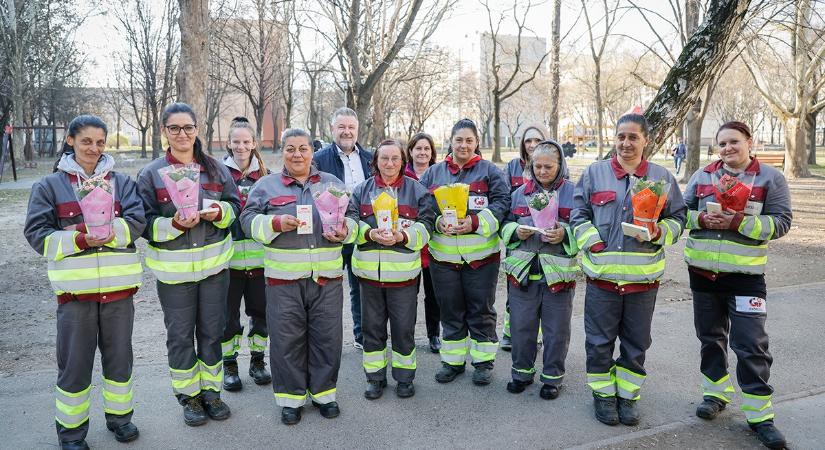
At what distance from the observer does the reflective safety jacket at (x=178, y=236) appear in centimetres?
379

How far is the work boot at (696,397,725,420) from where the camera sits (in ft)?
13.1

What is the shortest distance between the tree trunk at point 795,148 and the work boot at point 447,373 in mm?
→ 22297

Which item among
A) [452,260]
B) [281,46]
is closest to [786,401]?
[452,260]

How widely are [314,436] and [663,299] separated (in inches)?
196

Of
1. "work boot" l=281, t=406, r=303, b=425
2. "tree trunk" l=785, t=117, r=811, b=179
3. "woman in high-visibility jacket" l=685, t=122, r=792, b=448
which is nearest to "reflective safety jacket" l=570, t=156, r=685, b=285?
"woman in high-visibility jacket" l=685, t=122, r=792, b=448

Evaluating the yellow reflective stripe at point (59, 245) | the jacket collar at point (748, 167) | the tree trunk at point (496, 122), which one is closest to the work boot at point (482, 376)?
the jacket collar at point (748, 167)

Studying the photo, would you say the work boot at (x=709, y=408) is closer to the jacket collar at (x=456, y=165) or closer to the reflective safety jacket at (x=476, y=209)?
the reflective safety jacket at (x=476, y=209)

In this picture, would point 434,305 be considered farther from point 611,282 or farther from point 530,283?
point 611,282

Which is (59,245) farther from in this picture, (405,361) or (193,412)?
(405,361)

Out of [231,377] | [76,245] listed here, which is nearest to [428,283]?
[231,377]

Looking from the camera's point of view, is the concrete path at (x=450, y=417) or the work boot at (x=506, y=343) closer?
the concrete path at (x=450, y=417)

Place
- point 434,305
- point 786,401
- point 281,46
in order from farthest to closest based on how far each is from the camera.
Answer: point 281,46 → point 434,305 → point 786,401

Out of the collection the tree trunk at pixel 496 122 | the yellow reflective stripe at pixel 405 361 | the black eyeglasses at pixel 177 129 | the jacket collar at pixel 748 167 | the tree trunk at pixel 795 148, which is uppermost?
the tree trunk at pixel 496 122

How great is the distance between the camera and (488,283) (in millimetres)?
4719
